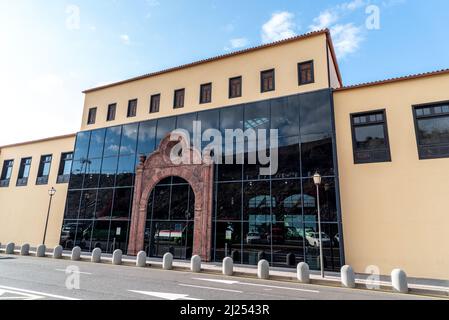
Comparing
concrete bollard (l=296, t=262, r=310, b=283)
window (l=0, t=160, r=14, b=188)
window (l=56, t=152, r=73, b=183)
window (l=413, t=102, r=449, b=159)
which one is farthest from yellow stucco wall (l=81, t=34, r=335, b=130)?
window (l=0, t=160, r=14, b=188)

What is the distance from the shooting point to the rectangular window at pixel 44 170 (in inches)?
999

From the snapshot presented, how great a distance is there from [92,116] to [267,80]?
54.1 feet

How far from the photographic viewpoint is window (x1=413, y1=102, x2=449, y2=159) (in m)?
13.4

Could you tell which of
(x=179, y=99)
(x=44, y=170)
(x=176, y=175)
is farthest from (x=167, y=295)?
(x=44, y=170)

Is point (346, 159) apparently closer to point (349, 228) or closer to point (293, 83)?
point (349, 228)

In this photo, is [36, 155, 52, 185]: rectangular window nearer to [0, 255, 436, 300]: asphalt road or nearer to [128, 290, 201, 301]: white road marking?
[0, 255, 436, 300]: asphalt road

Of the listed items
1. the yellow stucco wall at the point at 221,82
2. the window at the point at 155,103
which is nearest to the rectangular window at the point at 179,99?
the yellow stucco wall at the point at 221,82

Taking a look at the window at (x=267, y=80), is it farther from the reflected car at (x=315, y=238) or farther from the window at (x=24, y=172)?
the window at (x=24, y=172)

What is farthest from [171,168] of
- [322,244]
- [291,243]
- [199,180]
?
[322,244]

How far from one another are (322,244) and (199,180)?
857 cm

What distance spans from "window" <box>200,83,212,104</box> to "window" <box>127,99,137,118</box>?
6.37 m

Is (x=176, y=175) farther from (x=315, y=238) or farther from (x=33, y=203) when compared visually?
(x=33, y=203)

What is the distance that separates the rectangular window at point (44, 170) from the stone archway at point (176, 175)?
38.2 ft

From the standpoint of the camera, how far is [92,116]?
962 inches
